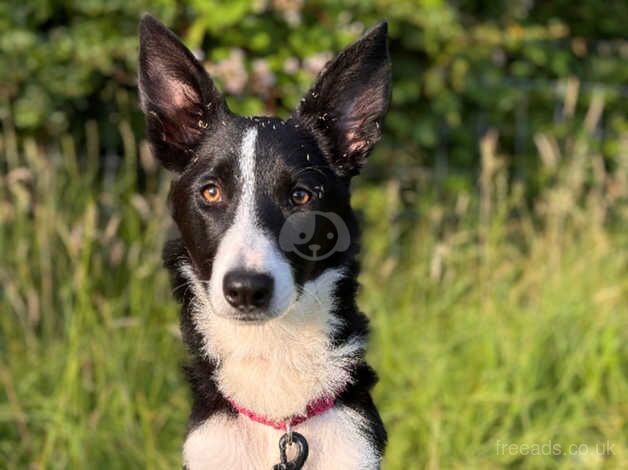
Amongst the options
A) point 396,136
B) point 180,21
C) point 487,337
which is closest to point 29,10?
point 180,21

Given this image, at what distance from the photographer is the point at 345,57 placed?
9.02ft

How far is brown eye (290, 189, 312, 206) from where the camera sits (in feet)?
8.71

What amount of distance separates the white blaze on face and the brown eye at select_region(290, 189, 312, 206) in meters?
0.13

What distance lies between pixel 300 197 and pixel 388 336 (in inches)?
82.2

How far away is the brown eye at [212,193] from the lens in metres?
2.65

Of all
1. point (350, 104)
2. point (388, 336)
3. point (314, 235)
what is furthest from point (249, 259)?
point (388, 336)

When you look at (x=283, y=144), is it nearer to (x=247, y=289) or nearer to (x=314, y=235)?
(x=314, y=235)

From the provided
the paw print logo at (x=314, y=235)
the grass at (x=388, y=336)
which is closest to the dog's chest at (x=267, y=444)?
the paw print logo at (x=314, y=235)

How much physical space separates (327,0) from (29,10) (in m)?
1.77

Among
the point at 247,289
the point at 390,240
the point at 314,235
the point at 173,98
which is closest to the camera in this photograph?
the point at 247,289

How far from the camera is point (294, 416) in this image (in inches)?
104

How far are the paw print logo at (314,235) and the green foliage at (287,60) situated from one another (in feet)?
8.98

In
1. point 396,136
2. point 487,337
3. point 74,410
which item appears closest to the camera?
point 74,410

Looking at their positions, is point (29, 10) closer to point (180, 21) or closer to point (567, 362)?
point (180, 21)
